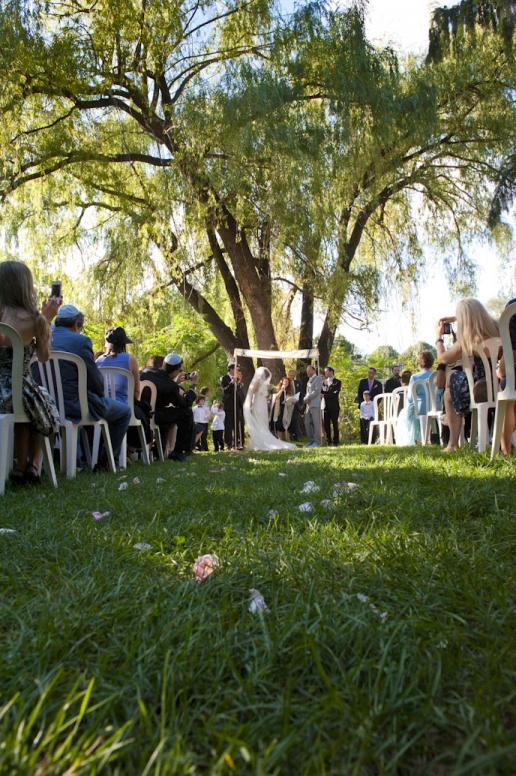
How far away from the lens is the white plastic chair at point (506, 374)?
4805 millimetres

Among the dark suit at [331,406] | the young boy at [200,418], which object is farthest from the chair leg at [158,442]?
the young boy at [200,418]

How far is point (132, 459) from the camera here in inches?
348

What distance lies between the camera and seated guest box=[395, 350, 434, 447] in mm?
9805

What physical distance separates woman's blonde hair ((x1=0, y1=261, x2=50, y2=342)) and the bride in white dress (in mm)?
11031

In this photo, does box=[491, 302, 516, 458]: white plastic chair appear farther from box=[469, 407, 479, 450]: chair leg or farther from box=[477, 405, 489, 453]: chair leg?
box=[469, 407, 479, 450]: chair leg

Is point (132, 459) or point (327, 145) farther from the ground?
point (327, 145)

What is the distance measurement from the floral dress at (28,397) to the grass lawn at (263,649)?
202cm

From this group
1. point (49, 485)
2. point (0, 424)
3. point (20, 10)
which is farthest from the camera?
point (20, 10)

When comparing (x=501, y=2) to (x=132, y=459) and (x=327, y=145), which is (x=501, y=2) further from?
(x=132, y=459)

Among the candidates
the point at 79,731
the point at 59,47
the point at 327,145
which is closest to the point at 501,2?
the point at 327,145

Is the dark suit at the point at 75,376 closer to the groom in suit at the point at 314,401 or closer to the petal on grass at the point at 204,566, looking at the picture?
the petal on grass at the point at 204,566

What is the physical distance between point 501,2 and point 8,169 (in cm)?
973

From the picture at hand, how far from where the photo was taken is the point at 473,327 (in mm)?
5902

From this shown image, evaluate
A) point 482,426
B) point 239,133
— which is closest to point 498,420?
point 482,426
